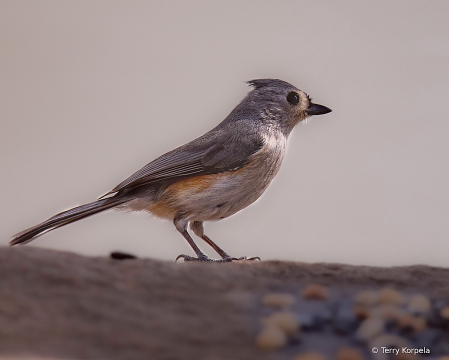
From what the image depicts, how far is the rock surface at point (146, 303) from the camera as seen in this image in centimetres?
152

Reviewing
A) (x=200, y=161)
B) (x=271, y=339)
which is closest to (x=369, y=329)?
(x=271, y=339)

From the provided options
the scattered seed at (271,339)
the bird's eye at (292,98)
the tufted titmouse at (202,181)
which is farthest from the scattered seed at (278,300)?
the bird's eye at (292,98)

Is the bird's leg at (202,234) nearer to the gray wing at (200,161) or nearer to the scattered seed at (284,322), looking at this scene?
the gray wing at (200,161)

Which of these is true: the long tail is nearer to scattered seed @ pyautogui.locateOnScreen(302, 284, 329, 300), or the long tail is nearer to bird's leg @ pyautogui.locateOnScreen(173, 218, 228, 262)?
bird's leg @ pyautogui.locateOnScreen(173, 218, 228, 262)

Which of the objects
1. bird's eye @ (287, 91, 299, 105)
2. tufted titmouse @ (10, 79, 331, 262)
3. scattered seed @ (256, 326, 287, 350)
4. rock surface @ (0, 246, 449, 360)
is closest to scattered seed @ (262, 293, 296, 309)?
rock surface @ (0, 246, 449, 360)

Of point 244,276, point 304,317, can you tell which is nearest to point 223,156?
point 244,276

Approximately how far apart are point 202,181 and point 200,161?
0.58ft

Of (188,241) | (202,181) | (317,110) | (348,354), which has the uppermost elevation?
(317,110)

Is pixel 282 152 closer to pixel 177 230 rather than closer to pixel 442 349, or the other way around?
pixel 177 230

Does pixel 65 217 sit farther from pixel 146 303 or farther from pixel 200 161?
pixel 146 303

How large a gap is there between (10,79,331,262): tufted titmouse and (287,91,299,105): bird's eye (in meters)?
0.35

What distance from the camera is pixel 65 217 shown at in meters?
3.08

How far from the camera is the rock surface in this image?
1516 millimetres

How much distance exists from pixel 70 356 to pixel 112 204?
1.95 metres
